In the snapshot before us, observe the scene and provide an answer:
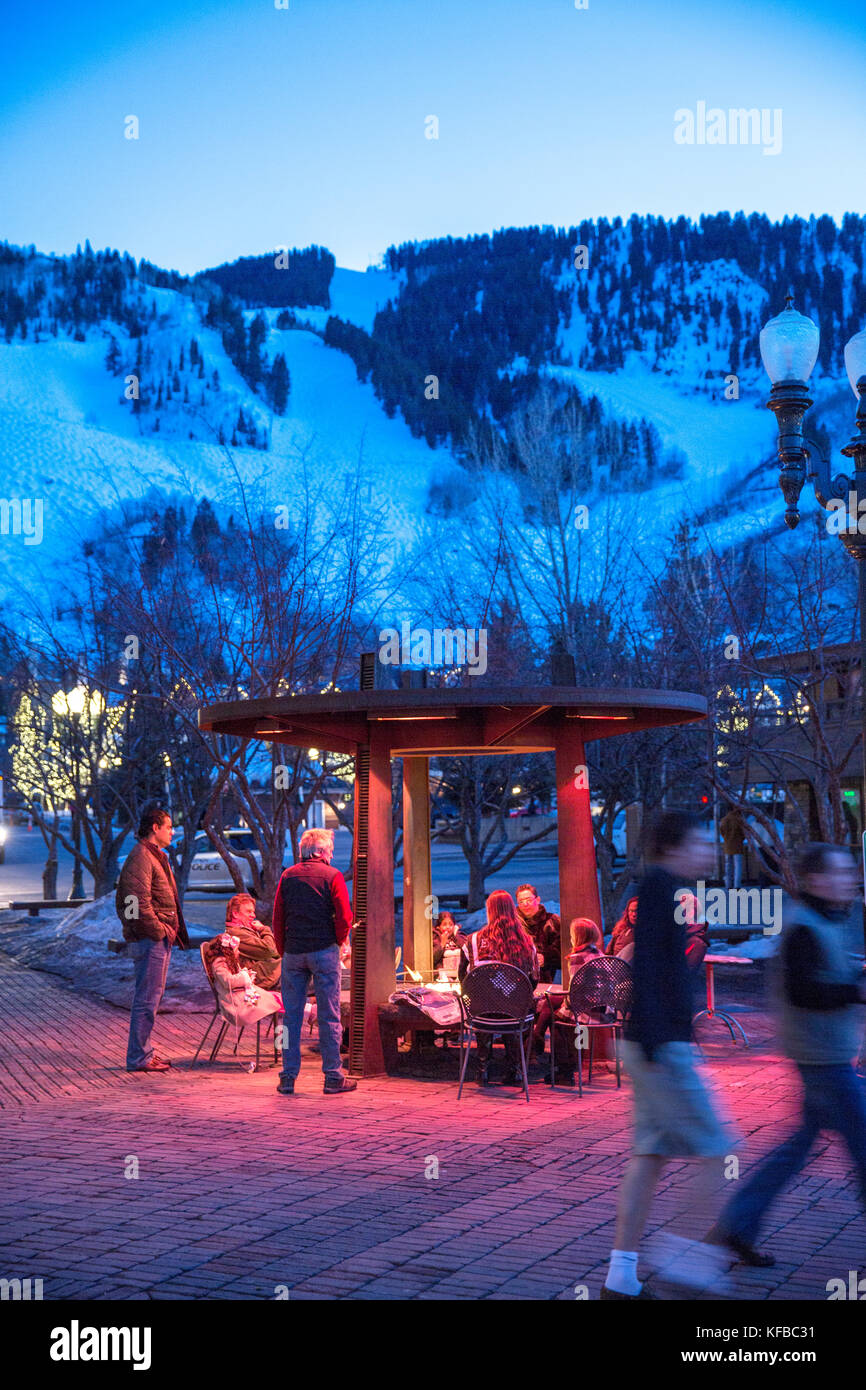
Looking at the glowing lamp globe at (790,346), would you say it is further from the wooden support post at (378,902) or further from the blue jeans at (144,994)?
the blue jeans at (144,994)

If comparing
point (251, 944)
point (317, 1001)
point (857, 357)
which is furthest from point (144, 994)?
point (857, 357)

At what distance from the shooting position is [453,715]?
10664 millimetres

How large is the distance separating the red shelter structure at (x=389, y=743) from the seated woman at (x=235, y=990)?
79 centimetres

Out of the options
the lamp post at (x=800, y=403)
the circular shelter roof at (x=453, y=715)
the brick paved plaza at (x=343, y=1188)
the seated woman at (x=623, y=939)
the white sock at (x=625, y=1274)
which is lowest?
the brick paved plaza at (x=343, y=1188)

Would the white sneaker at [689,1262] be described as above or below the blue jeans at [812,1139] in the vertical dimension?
below

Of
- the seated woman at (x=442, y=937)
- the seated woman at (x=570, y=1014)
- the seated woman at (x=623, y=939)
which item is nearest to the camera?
the seated woman at (x=570, y=1014)

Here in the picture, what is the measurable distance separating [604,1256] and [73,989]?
40.7 feet

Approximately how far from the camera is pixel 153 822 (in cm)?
1091

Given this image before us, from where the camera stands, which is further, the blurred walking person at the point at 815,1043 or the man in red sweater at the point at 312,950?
the man in red sweater at the point at 312,950

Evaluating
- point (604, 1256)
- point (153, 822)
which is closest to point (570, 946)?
point (153, 822)

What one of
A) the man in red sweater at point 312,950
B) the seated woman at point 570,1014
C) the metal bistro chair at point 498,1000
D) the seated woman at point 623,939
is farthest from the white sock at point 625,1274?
the seated woman at point 623,939

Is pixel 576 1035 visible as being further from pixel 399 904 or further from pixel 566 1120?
pixel 399 904

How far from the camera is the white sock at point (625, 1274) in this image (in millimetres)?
4965

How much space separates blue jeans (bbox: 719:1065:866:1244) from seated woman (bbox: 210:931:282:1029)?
5989 millimetres
